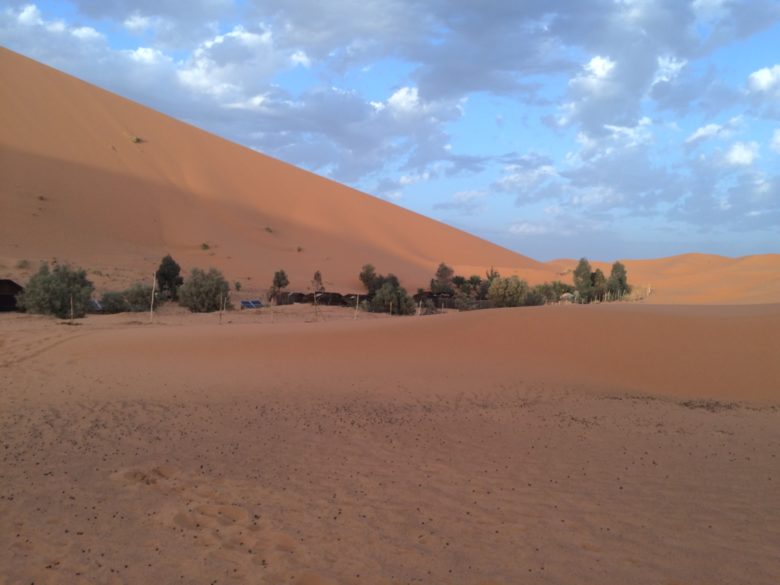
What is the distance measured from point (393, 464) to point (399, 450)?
1.95 feet

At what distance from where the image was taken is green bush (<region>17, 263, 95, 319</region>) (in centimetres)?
2300

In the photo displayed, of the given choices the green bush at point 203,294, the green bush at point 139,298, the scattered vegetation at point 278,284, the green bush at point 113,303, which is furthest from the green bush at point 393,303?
the green bush at point 113,303

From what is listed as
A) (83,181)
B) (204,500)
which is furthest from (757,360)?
(83,181)

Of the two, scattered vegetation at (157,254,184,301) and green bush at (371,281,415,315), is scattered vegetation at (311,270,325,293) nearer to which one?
green bush at (371,281,415,315)

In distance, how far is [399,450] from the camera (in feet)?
24.2

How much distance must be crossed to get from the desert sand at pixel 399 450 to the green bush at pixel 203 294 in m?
4.51

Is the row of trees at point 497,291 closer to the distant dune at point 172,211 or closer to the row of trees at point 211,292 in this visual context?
the row of trees at point 211,292

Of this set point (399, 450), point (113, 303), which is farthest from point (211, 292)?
point (399, 450)

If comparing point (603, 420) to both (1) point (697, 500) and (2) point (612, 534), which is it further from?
(2) point (612, 534)

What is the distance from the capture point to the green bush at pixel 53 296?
75.5 feet

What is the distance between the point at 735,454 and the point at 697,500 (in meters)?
2.08

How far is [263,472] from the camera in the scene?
251 inches

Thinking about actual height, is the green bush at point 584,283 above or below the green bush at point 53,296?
above

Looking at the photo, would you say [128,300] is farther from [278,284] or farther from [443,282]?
[443,282]
